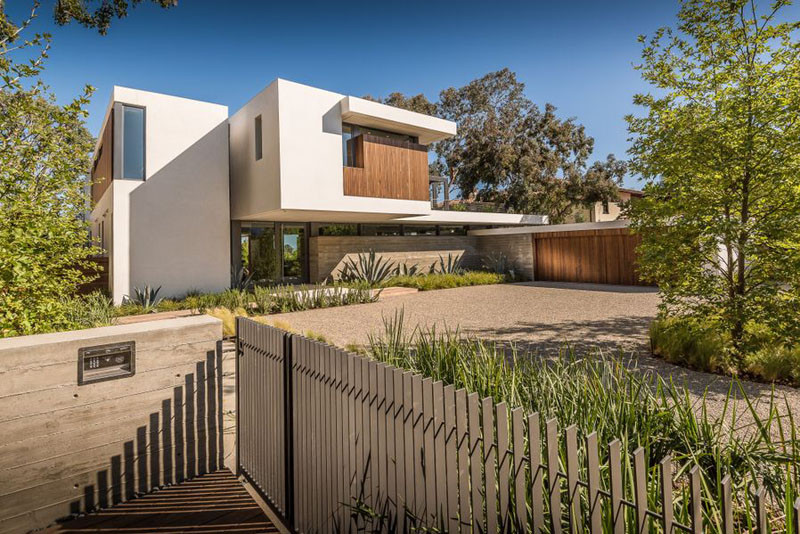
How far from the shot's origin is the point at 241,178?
14.6 metres

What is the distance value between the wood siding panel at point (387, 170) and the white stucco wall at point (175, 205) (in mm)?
4492

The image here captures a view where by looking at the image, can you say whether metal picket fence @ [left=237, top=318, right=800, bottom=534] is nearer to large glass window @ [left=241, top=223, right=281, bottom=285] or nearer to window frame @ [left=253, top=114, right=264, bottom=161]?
window frame @ [left=253, top=114, right=264, bottom=161]

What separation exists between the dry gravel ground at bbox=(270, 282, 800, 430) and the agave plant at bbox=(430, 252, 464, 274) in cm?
423

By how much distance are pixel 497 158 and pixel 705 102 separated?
842 inches

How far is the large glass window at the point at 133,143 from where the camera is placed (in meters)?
12.4

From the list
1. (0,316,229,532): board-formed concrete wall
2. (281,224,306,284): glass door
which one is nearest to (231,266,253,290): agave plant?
(281,224,306,284): glass door

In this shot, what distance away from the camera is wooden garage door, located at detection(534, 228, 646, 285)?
17.0 metres

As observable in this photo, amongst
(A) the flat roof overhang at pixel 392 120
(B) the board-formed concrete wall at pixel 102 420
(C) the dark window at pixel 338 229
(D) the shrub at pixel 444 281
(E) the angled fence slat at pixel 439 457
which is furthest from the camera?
(C) the dark window at pixel 338 229

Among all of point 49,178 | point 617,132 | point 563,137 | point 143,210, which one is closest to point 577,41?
point 617,132

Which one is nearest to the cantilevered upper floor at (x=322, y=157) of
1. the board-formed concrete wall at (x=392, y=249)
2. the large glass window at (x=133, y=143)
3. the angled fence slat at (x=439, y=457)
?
the board-formed concrete wall at (x=392, y=249)

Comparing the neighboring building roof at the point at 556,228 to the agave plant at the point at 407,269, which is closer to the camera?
the neighboring building roof at the point at 556,228

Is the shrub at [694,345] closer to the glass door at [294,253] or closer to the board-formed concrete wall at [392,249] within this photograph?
the board-formed concrete wall at [392,249]

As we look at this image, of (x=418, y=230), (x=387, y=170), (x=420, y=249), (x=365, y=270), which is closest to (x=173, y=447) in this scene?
(x=387, y=170)

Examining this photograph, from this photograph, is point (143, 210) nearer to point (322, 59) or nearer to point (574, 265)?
point (322, 59)
